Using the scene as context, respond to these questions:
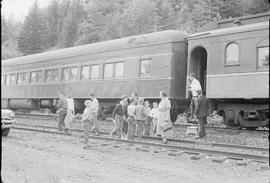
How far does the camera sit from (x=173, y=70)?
13.7 m

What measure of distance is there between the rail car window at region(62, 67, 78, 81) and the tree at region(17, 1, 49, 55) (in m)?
28.8

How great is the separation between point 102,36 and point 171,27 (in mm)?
9716

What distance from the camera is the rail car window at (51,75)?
19484 mm

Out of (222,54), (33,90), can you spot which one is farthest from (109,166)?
(33,90)

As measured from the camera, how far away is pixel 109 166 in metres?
7.54

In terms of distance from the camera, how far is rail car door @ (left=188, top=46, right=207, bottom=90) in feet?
43.4

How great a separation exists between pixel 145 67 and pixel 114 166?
747 cm

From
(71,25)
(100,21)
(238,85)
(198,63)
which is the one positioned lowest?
(238,85)

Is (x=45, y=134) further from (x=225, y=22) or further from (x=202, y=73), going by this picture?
(x=225, y=22)

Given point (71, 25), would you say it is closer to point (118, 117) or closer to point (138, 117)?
point (118, 117)

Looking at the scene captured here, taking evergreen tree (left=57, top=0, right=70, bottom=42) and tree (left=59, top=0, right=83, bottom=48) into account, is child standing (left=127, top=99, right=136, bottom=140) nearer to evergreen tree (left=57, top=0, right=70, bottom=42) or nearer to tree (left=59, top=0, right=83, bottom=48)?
tree (left=59, top=0, right=83, bottom=48)

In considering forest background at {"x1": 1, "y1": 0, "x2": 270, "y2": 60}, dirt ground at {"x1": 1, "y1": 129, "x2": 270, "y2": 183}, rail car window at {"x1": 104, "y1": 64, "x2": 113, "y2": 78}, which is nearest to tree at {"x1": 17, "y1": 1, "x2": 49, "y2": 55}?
forest background at {"x1": 1, "y1": 0, "x2": 270, "y2": 60}

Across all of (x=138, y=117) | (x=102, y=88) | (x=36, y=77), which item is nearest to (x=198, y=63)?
(x=138, y=117)

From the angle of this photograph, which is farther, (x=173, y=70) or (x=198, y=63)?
(x=173, y=70)
